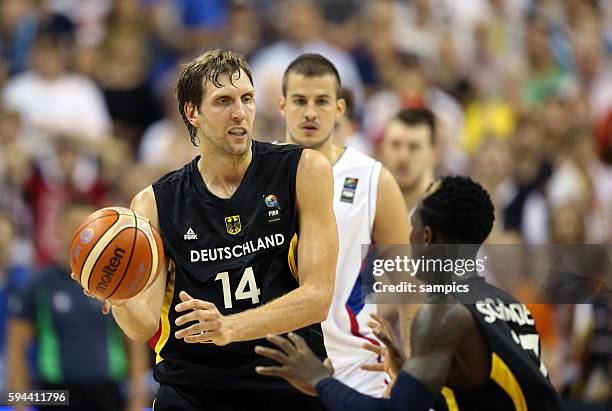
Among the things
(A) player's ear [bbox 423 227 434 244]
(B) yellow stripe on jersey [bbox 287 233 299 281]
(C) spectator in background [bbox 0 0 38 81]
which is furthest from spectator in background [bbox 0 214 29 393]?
(A) player's ear [bbox 423 227 434 244]

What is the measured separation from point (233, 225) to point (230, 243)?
0.11 meters

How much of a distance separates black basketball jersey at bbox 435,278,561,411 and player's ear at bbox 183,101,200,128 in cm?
175

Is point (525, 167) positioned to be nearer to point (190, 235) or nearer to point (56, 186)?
point (56, 186)

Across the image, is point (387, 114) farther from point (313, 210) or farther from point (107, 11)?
point (313, 210)

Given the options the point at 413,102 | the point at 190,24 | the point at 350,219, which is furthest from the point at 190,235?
the point at 190,24

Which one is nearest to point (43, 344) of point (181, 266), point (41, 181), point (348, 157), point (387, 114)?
point (41, 181)

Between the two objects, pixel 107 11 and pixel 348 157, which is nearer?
pixel 348 157

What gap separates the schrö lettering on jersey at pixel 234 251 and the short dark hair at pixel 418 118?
3.69 metres

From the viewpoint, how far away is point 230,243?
5.72 m

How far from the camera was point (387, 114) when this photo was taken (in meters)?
13.5

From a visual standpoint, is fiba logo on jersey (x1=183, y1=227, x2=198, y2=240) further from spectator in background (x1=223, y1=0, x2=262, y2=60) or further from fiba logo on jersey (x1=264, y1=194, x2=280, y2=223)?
spectator in background (x1=223, y1=0, x2=262, y2=60)

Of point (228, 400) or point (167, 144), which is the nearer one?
point (228, 400)

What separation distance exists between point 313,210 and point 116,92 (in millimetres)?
8439

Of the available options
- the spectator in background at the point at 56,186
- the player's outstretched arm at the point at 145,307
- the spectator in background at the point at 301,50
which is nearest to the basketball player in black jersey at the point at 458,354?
the player's outstretched arm at the point at 145,307
